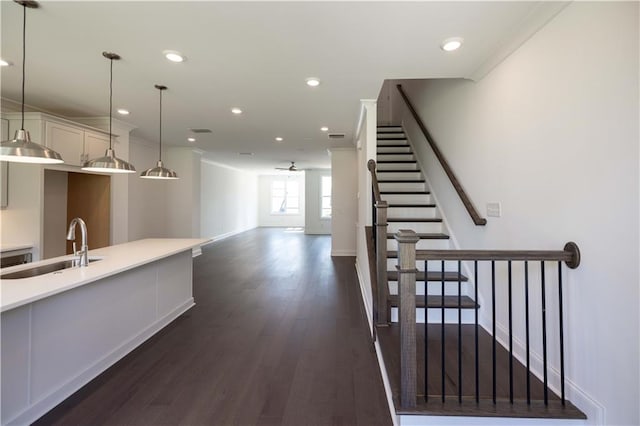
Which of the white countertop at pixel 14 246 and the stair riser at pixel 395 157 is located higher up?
the stair riser at pixel 395 157

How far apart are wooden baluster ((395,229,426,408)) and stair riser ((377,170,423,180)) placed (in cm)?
313

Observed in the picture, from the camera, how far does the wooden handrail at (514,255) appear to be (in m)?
1.80

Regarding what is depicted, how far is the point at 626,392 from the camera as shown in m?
1.50

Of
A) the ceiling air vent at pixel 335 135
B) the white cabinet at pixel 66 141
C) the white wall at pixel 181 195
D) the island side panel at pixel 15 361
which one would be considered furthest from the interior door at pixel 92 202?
the ceiling air vent at pixel 335 135

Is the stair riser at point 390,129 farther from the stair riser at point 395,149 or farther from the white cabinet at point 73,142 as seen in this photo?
the white cabinet at point 73,142

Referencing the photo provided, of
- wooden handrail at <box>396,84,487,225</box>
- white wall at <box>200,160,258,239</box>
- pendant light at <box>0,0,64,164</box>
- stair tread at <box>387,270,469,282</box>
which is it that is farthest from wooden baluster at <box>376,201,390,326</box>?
white wall at <box>200,160,258,239</box>

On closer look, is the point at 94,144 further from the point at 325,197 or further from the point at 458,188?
the point at 325,197

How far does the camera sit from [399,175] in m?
4.98

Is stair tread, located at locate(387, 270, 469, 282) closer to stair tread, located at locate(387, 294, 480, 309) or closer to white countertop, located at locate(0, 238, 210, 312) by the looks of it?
stair tread, located at locate(387, 294, 480, 309)

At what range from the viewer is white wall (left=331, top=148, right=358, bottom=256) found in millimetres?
7312

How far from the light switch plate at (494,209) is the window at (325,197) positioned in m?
8.66

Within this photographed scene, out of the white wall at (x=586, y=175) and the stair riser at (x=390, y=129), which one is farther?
the stair riser at (x=390, y=129)

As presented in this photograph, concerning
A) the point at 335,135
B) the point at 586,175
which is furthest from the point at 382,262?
the point at 335,135

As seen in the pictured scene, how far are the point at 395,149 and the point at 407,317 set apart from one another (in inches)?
170
